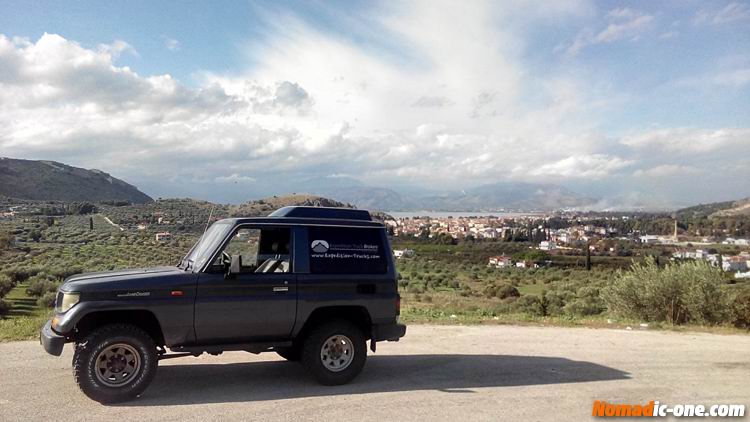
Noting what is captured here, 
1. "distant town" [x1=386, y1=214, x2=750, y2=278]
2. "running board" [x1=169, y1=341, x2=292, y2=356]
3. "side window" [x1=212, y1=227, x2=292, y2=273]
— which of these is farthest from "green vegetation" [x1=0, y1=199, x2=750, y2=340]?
"running board" [x1=169, y1=341, x2=292, y2=356]

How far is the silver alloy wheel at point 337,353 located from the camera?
741cm

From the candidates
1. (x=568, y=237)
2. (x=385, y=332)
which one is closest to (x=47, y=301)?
(x=385, y=332)

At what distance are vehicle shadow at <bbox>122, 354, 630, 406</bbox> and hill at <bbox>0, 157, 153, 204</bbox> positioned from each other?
2135 inches

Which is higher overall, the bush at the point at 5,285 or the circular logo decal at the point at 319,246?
the circular logo decal at the point at 319,246

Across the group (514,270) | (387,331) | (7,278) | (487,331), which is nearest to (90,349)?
(387,331)

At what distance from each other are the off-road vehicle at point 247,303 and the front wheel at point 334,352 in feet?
0.04

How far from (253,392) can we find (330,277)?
169 centimetres

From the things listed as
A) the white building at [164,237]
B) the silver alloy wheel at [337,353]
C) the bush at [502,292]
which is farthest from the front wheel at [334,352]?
the bush at [502,292]

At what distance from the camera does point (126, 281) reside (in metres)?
6.60

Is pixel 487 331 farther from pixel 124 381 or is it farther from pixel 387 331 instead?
pixel 124 381

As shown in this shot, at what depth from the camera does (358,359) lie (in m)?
7.54

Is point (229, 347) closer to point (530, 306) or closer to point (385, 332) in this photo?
point (385, 332)

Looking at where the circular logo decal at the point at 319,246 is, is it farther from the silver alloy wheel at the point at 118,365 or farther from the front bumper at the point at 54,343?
the front bumper at the point at 54,343

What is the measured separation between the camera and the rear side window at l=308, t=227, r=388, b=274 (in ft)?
24.6
